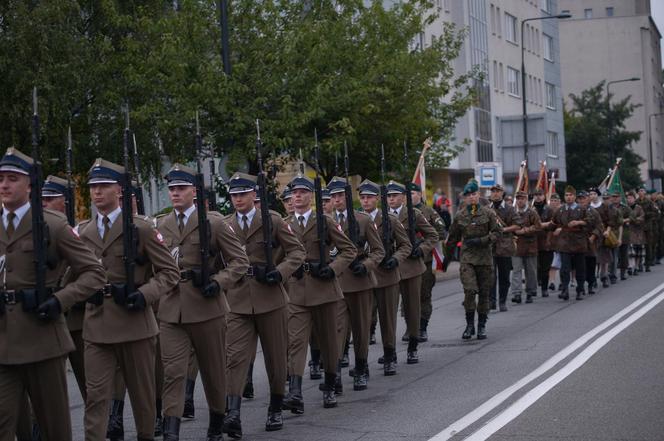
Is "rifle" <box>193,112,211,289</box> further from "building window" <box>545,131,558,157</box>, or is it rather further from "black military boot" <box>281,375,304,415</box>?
"building window" <box>545,131,558,157</box>

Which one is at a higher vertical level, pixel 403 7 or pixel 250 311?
pixel 403 7

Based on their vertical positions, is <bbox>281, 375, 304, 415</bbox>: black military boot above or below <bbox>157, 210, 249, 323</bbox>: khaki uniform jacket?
below

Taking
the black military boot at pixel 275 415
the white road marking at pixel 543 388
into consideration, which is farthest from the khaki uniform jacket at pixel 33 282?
the white road marking at pixel 543 388

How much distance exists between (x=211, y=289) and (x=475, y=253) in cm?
812

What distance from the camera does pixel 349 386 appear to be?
12.5m

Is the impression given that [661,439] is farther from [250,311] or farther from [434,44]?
[434,44]

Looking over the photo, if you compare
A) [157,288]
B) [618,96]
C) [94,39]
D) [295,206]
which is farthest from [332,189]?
[618,96]

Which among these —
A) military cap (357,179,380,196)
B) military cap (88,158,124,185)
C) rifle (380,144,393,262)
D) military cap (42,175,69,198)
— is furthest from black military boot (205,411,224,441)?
military cap (357,179,380,196)

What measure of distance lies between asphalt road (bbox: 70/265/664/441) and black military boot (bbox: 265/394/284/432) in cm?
10

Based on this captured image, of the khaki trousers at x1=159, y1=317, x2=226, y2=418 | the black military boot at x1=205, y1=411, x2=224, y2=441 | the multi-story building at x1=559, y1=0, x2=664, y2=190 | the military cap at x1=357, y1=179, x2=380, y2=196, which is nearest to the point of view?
the khaki trousers at x1=159, y1=317, x2=226, y2=418

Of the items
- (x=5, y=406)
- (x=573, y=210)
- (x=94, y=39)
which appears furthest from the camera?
(x=94, y=39)

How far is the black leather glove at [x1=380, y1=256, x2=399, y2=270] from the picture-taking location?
13172 mm

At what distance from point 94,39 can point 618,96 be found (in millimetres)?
95956

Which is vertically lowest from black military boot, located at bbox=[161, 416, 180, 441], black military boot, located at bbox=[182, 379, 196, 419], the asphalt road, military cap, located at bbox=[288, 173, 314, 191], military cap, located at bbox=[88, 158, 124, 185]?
the asphalt road
